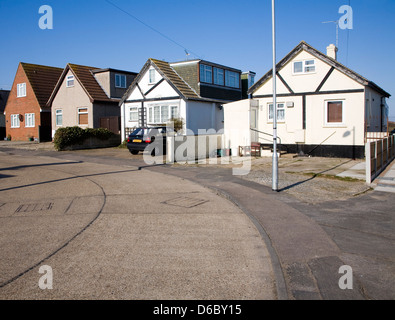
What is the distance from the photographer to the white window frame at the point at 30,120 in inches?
1413

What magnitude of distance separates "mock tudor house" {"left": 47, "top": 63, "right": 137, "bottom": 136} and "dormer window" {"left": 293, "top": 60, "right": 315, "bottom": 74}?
599 inches

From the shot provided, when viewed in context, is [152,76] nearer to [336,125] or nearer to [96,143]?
[96,143]

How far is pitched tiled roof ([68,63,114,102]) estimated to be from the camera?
31516 mm

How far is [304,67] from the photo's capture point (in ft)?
70.6

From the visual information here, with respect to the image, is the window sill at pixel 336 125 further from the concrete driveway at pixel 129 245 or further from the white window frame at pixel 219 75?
the concrete driveway at pixel 129 245

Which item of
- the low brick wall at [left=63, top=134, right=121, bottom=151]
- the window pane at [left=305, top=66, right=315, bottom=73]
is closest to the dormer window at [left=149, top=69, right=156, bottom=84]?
the low brick wall at [left=63, top=134, right=121, bottom=151]

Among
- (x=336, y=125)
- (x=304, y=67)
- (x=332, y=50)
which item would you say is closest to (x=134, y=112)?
(x=304, y=67)

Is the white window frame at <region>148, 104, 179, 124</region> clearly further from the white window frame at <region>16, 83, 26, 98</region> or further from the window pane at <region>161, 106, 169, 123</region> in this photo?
the white window frame at <region>16, 83, 26, 98</region>

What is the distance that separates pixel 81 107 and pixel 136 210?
25.5 meters

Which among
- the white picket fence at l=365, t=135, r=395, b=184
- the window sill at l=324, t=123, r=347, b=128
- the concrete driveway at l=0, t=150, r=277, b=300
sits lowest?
the concrete driveway at l=0, t=150, r=277, b=300

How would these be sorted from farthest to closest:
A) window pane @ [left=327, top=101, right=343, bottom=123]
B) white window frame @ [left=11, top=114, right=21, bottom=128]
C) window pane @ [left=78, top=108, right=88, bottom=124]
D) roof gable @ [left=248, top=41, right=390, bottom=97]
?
1. white window frame @ [left=11, top=114, right=21, bottom=128]
2. window pane @ [left=78, top=108, right=88, bottom=124]
3. window pane @ [left=327, top=101, right=343, bottom=123]
4. roof gable @ [left=248, top=41, right=390, bottom=97]

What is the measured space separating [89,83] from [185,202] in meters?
25.5

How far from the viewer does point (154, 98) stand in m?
28.0
